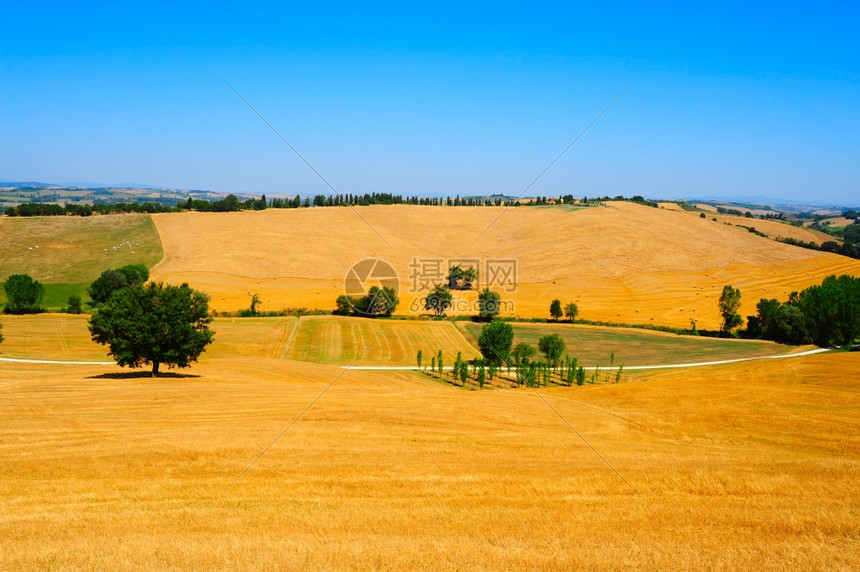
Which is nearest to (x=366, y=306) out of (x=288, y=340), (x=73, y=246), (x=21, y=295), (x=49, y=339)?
(x=288, y=340)

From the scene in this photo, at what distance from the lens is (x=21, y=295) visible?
72812mm

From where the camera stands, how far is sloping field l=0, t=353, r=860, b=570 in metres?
13.2

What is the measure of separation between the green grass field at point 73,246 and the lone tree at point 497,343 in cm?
6285

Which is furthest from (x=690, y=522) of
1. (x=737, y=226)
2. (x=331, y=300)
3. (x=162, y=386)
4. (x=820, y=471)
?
(x=737, y=226)

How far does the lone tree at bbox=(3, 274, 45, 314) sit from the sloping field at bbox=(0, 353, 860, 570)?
157 feet

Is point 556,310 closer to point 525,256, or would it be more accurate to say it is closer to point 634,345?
point 634,345

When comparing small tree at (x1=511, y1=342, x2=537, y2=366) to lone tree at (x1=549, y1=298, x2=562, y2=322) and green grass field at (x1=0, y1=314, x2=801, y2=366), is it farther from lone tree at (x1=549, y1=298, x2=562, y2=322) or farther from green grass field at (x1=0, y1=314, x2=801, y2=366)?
lone tree at (x1=549, y1=298, x2=562, y2=322)

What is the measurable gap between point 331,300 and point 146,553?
75.4 metres

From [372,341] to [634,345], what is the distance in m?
31.5

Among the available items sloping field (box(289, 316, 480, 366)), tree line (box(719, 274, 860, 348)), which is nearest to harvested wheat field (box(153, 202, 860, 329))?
tree line (box(719, 274, 860, 348))

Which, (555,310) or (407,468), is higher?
(407,468)

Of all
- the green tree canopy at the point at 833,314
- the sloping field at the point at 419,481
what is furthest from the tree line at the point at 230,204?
the sloping field at the point at 419,481

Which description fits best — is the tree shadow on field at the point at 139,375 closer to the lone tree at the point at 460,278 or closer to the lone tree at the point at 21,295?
the lone tree at the point at 21,295

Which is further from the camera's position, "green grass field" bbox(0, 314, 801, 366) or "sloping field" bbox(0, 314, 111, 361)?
"green grass field" bbox(0, 314, 801, 366)
